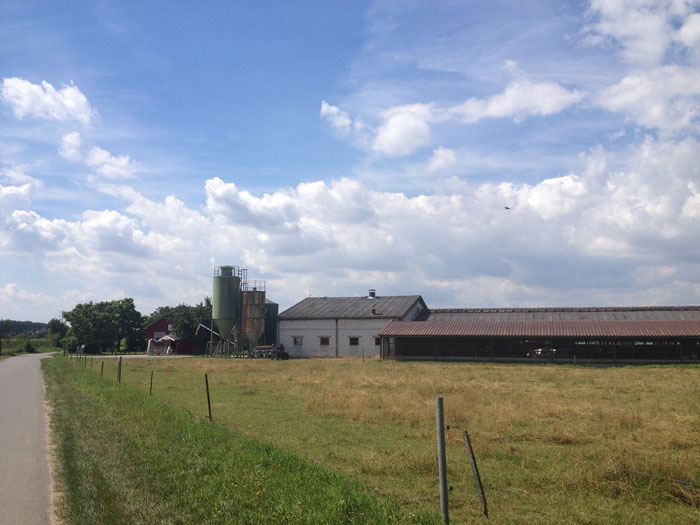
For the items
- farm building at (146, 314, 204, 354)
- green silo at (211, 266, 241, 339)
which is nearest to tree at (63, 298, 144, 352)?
farm building at (146, 314, 204, 354)

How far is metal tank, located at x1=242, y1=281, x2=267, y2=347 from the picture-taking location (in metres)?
61.4

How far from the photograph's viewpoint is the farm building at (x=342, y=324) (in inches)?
2172

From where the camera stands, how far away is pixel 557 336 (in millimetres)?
42688

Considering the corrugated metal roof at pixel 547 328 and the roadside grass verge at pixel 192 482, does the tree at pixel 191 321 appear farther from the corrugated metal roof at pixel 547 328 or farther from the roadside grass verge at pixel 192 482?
the roadside grass verge at pixel 192 482

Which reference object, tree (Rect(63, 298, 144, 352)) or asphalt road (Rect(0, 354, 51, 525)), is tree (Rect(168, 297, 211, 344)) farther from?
asphalt road (Rect(0, 354, 51, 525))

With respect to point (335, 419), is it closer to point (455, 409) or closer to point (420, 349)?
point (455, 409)

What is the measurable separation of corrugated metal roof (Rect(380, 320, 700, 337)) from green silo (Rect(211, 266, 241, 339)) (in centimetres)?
2096

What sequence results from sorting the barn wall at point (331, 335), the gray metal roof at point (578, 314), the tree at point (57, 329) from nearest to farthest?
1. the gray metal roof at point (578, 314)
2. the barn wall at point (331, 335)
3. the tree at point (57, 329)

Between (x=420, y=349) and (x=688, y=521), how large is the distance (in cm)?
4151

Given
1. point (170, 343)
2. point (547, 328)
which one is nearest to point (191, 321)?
point (170, 343)

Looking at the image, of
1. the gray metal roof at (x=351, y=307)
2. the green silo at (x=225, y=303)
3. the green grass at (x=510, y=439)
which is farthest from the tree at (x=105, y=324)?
the green grass at (x=510, y=439)

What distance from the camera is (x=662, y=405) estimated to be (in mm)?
17359

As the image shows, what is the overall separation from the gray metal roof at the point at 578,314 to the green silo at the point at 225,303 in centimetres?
2285

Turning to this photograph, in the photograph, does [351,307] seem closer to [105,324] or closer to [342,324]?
[342,324]
